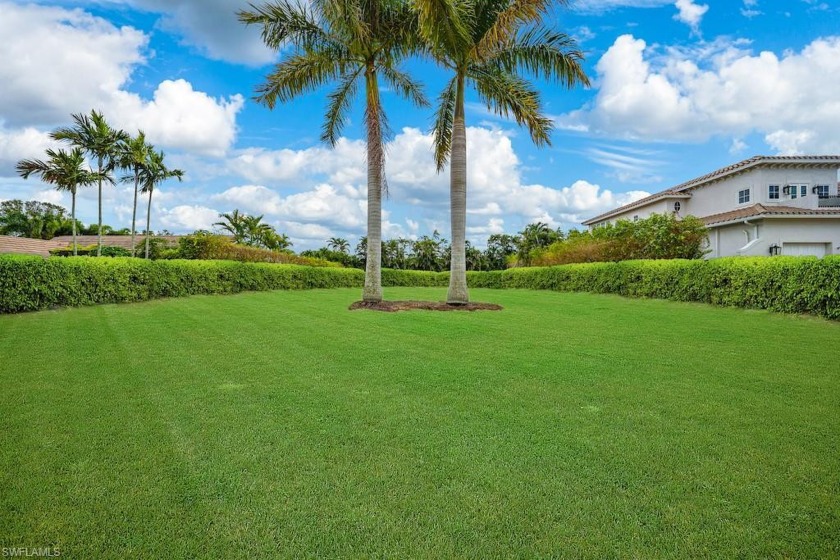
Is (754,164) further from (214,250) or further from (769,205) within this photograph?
(214,250)

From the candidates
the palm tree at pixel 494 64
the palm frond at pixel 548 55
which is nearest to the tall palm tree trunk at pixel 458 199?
the palm tree at pixel 494 64

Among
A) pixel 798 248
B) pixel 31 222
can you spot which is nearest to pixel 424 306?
pixel 798 248

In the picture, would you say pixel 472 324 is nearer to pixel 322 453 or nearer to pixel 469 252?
pixel 322 453

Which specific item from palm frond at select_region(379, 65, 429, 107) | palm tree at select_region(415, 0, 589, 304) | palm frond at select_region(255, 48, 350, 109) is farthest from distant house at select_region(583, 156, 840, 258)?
palm frond at select_region(255, 48, 350, 109)

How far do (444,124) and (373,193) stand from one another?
176 inches

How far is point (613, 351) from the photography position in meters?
7.24

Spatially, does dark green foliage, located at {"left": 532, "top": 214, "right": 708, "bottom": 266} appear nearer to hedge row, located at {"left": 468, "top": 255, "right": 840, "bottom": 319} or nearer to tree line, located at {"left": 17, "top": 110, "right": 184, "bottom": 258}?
hedge row, located at {"left": 468, "top": 255, "right": 840, "bottom": 319}

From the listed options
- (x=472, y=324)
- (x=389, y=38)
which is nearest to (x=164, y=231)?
(x=389, y=38)

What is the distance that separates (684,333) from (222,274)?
17033mm

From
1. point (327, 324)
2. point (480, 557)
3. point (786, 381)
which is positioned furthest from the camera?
point (327, 324)

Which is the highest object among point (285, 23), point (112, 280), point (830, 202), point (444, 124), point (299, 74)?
point (285, 23)

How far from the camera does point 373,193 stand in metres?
14.0

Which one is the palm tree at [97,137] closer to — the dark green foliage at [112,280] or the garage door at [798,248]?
the dark green foliage at [112,280]

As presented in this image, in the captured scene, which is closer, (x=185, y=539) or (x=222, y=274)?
(x=185, y=539)
